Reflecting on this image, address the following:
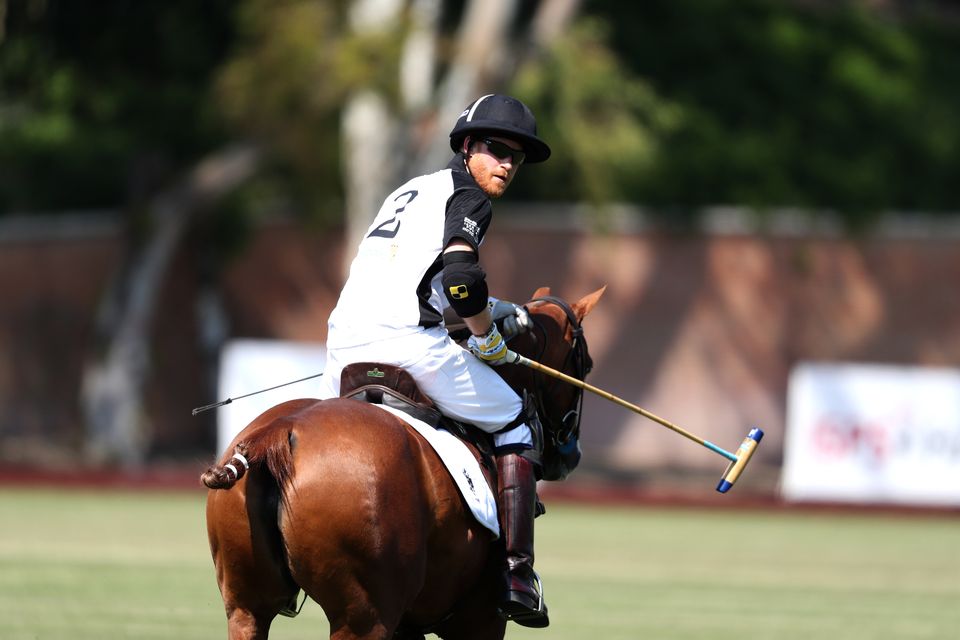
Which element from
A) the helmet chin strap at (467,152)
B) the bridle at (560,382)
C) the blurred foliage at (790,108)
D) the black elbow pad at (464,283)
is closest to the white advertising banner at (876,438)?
the blurred foliage at (790,108)

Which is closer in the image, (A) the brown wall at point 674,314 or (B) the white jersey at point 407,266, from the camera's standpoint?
(B) the white jersey at point 407,266

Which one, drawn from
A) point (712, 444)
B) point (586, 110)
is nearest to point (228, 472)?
point (712, 444)

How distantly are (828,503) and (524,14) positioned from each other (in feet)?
35.7

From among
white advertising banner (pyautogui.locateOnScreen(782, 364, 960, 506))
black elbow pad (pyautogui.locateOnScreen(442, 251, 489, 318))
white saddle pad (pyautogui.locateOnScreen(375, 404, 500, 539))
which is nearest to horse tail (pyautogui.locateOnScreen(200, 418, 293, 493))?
white saddle pad (pyautogui.locateOnScreen(375, 404, 500, 539))

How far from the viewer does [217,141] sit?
80.2ft

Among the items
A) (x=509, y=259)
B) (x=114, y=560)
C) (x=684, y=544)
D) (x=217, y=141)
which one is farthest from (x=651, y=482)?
(x=114, y=560)

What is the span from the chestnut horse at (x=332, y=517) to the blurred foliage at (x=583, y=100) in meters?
15.3

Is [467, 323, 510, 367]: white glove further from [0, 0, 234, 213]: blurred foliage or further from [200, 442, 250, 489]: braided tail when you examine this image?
[0, 0, 234, 213]: blurred foliage

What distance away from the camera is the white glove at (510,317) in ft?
20.0

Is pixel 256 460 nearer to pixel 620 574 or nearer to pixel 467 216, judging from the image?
pixel 467 216

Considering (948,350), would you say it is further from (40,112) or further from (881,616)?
(881,616)

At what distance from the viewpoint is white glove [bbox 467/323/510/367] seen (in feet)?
19.1

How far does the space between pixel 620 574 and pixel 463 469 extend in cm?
687

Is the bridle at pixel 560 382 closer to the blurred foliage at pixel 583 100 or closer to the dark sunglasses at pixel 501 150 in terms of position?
the dark sunglasses at pixel 501 150
